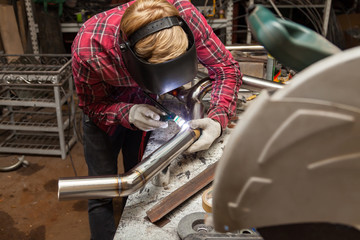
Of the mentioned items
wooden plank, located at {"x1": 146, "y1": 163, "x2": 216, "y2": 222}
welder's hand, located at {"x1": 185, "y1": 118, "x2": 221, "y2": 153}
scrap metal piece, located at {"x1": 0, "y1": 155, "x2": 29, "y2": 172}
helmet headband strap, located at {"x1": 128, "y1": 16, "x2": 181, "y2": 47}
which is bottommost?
scrap metal piece, located at {"x1": 0, "y1": 155, "x2": 29, "y2": 172}

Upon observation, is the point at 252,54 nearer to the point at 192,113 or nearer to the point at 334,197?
the point at 192,113

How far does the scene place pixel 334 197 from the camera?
40 centimetres

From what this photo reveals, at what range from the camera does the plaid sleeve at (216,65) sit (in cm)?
125

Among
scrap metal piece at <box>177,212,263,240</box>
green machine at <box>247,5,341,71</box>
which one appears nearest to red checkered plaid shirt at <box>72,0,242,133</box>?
scrap metal piece at <box>177,212,263,240</box>

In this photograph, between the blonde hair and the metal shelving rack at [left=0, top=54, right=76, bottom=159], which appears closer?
the blonde hair

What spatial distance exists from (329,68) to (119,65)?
0.91 meters

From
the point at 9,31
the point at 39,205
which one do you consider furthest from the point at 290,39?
the point at 9,31

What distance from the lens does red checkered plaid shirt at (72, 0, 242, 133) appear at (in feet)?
3.68

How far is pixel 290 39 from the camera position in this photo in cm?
41

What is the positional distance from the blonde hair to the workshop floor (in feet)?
4.75

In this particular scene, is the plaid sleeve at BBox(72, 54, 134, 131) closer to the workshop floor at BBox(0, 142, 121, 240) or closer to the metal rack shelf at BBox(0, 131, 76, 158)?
the workshop floor at BBox(0, 142, 121, 240)

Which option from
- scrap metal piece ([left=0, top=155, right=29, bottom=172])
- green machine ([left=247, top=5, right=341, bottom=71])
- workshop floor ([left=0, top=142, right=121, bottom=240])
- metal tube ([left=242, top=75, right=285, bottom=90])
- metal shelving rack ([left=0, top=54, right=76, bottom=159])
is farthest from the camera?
scrap metal piece ([left=0, top=155, right=29, bottom=172])

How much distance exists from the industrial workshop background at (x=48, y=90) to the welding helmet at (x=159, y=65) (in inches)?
26.5

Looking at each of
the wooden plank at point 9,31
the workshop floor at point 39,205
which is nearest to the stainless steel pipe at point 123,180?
the workshop floor at point 39,205
